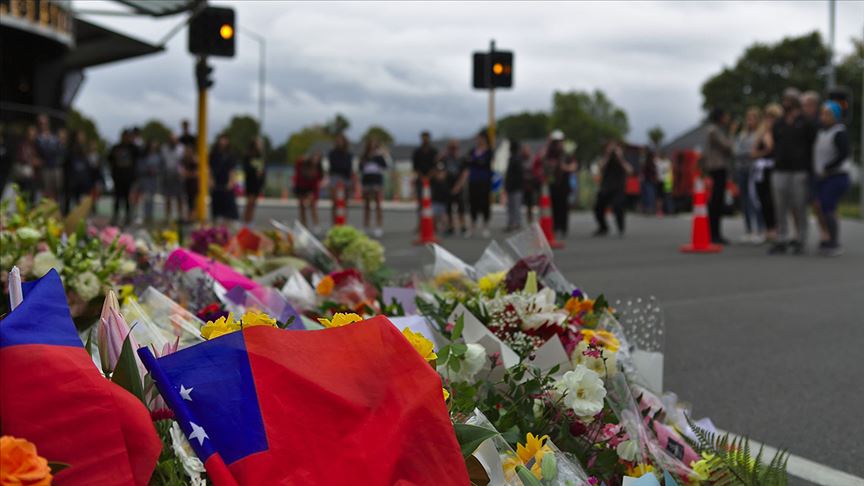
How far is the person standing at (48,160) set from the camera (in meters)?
17.3

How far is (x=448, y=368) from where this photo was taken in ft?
7.12

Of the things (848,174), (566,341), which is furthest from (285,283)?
(848,174)

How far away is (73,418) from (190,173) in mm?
17043

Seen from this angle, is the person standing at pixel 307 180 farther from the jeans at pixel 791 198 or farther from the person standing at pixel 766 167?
the jeans at pixel 791 198

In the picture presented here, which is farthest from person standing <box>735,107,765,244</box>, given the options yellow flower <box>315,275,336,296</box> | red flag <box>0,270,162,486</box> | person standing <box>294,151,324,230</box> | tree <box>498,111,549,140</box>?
tree <box>498,111,549,140</box>

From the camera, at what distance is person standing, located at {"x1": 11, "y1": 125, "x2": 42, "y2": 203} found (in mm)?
16859

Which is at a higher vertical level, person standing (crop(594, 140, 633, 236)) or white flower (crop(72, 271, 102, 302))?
person standing (crop(594, 140, 633, 236))

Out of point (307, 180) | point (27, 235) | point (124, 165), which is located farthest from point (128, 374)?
point (124, 165)

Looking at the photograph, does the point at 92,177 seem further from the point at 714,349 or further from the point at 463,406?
the point at 463,406

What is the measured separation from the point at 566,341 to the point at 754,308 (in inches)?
206

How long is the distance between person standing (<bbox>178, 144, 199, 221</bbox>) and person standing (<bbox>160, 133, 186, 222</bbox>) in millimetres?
95

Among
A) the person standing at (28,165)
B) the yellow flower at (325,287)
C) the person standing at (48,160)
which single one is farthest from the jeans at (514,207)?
the yellow flower at (325,287)

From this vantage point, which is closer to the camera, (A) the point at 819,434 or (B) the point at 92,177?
(A) the point at 819,434

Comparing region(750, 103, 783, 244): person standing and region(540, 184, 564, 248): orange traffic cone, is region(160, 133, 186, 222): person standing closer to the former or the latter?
region(540, 184, 564, 248): orange traffic cone
